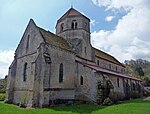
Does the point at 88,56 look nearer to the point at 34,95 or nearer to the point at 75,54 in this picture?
the point at 75,54

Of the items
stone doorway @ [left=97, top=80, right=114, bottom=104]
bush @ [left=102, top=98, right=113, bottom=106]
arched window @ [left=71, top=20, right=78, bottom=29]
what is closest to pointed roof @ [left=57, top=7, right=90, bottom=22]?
arched window @ [left=71, top=20, right=78, bottom=29]

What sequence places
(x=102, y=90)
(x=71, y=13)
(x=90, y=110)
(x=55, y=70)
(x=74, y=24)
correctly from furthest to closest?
(x=71, y=13)
(x=74, y=24)
(x=102, y=90)
(x=55, y=70)
(x=90, y=110)

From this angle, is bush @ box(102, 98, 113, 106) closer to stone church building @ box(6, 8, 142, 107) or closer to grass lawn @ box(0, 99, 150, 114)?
stone church building @ box(6, 8, 142, 107)

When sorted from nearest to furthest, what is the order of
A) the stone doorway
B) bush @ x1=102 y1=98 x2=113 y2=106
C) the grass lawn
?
the grass lawn
bush @ x1=102 y1=98 x2=113 y2=106
the stone doorway

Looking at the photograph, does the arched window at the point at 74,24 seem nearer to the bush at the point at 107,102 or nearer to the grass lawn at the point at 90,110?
the bush at the point at 107,102

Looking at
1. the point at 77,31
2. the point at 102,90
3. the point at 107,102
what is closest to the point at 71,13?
the point at 77,31

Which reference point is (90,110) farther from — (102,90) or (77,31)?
(77,31)

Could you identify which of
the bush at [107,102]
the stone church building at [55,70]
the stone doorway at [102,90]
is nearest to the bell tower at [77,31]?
the stone church building at [55,70]

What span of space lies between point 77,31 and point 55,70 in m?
10.4

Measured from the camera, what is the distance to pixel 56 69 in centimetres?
2384

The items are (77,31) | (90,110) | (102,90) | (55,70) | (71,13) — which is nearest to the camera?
(90,110)

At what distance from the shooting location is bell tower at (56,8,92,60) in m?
30.5

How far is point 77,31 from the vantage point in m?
30.9

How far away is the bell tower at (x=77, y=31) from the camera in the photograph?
30484mm
